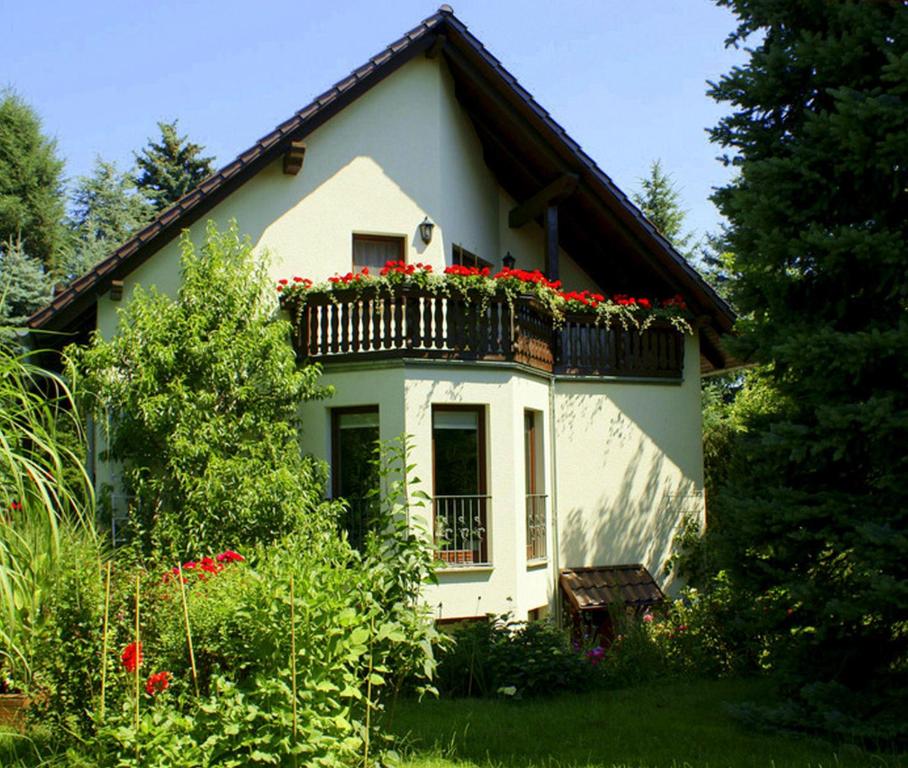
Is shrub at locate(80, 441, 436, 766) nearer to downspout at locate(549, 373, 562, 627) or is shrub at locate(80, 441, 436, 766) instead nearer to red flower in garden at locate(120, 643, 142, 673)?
red flower in garden at locate(120, 643, 142, 673)

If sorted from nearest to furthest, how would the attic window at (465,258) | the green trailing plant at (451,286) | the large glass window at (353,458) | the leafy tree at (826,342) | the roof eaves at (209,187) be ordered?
the leafy tree at (826,342) < the green trailing plant at (451,286) < the roof eaves at (209,187) < the large glass window at (353,458) < the attic window at (465,258)

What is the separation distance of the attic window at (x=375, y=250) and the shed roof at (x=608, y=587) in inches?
205

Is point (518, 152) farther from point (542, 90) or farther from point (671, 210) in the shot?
point (671, 210)

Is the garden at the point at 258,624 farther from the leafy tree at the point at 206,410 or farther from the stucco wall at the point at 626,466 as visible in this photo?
the stucco wall at the point at 626,466

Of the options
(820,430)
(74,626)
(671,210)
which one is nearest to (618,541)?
(820,430)

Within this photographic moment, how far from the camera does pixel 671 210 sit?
35.4 metres

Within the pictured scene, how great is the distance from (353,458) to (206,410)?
2280 millimetres

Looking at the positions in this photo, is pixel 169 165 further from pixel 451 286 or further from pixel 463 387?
pixel 463 387

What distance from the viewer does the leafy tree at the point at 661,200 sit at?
116 feet

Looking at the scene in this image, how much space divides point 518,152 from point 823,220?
816cm

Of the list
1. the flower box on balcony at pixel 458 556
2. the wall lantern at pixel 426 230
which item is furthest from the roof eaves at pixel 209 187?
the flower box on balcony at pixel 458 556

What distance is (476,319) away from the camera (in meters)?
12.9

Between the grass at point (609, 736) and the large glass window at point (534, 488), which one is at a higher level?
the large glass window at point (534, 488)

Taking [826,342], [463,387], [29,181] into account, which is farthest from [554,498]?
[29,181]
